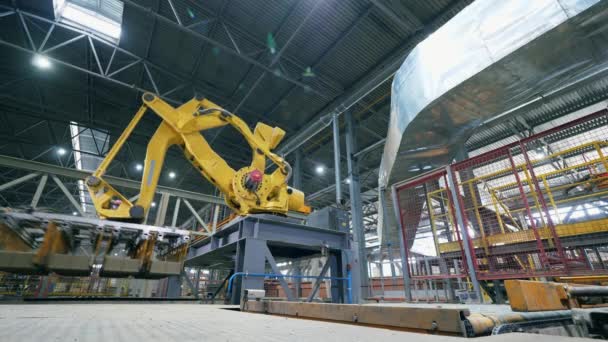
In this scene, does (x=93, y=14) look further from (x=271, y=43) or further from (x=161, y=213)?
(x=161, y=213)

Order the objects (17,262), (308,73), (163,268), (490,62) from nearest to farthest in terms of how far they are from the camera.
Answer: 1. (490,62)
2. (17,262)
3. (163,268)
4. (308,73)

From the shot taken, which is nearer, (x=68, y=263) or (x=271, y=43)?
(x=68, y=263)

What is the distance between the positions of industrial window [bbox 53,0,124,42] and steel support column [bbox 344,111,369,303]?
711cm

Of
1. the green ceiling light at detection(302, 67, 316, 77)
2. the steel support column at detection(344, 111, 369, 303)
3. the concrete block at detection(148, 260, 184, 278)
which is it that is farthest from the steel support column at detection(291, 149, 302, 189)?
the concrete block at detection(148, 260, 184, 278)

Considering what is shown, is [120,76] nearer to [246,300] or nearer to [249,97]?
[249,97]

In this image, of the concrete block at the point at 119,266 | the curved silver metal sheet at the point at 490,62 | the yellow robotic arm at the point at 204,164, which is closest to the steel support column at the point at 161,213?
the yellow robotic arm at the point at 204,164

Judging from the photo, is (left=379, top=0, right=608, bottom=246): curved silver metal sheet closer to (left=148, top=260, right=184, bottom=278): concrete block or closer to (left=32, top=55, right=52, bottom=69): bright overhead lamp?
(left=148, top=260, right=184, bottom=278): concrete block

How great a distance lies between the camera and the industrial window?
7070mm

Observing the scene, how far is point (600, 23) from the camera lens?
2.60 m

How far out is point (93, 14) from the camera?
726cm

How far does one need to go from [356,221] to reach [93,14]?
29.7 feet

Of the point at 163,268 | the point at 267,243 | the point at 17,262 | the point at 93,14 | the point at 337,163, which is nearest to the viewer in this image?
the point at 17,262

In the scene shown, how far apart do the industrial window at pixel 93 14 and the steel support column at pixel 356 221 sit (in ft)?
23.3

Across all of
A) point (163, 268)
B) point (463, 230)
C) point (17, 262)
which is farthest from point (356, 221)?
point (17, 262)
